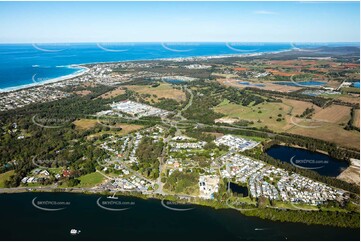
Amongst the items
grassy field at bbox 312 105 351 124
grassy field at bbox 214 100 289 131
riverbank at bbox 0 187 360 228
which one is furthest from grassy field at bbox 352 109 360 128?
riverbank at bbox 0 187 360 228

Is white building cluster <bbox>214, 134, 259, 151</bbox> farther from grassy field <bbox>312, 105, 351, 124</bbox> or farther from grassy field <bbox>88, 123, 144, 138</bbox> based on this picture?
grassy field <bbox>312, 105, 351, 124</bbox>

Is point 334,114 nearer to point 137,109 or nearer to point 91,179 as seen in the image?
point 137,109

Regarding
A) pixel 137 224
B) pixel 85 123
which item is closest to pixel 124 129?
pixel 85 123

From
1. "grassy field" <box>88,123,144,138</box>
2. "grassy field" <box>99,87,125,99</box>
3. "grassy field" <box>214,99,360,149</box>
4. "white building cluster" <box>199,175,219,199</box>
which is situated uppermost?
"grassy field" <box>99,87,125,99</box>

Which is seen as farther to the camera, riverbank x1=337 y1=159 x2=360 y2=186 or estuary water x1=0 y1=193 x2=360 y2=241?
riverbank x1=337 y1=159 x2=360 y2=186

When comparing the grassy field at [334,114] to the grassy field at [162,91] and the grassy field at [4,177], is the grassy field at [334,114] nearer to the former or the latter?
the grassy field at [162,91]
